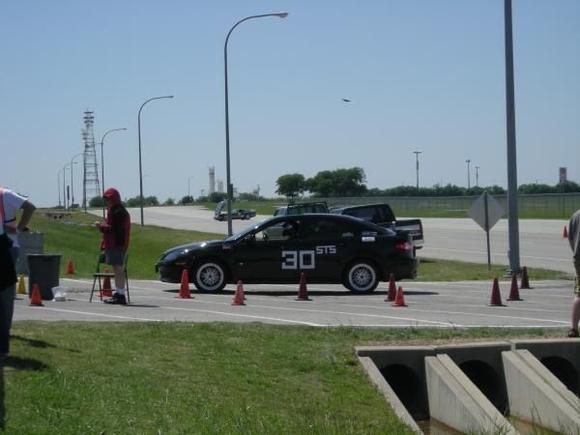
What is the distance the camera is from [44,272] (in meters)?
16.2

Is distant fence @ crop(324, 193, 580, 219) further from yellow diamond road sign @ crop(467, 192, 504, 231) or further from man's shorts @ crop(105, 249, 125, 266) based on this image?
man's shorts @ crop(105, 249, 125, 266)

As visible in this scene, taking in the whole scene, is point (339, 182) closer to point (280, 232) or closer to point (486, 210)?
point (486, 210)

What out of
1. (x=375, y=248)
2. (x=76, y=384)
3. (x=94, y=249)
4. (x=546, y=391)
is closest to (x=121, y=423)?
(x=76, y=384)

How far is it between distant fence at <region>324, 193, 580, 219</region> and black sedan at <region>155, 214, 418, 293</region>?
46417 mm

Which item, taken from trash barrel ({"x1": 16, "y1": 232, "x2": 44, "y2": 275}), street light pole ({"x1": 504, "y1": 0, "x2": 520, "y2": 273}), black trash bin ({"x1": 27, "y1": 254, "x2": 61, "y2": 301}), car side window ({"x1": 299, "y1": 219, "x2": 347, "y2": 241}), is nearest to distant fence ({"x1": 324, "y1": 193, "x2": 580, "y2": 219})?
street light pole ({"x1": 504, "y1": 0, "x2": 520, "y2": 273})

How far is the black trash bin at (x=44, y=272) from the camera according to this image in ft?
52.8

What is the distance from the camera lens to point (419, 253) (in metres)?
38.3

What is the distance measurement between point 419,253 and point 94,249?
16337 millimetres

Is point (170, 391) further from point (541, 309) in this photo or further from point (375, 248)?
point (375, 248)

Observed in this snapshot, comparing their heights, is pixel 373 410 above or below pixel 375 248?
below

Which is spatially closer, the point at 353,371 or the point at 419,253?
the point at 353,371

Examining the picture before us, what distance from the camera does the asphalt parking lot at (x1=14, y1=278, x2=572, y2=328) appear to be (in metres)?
13.7

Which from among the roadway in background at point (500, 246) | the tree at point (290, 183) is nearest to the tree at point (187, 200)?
the tree at point (290, 183)

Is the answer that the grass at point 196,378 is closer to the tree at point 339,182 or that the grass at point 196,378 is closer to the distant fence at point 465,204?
the distant fence at point 465,204
